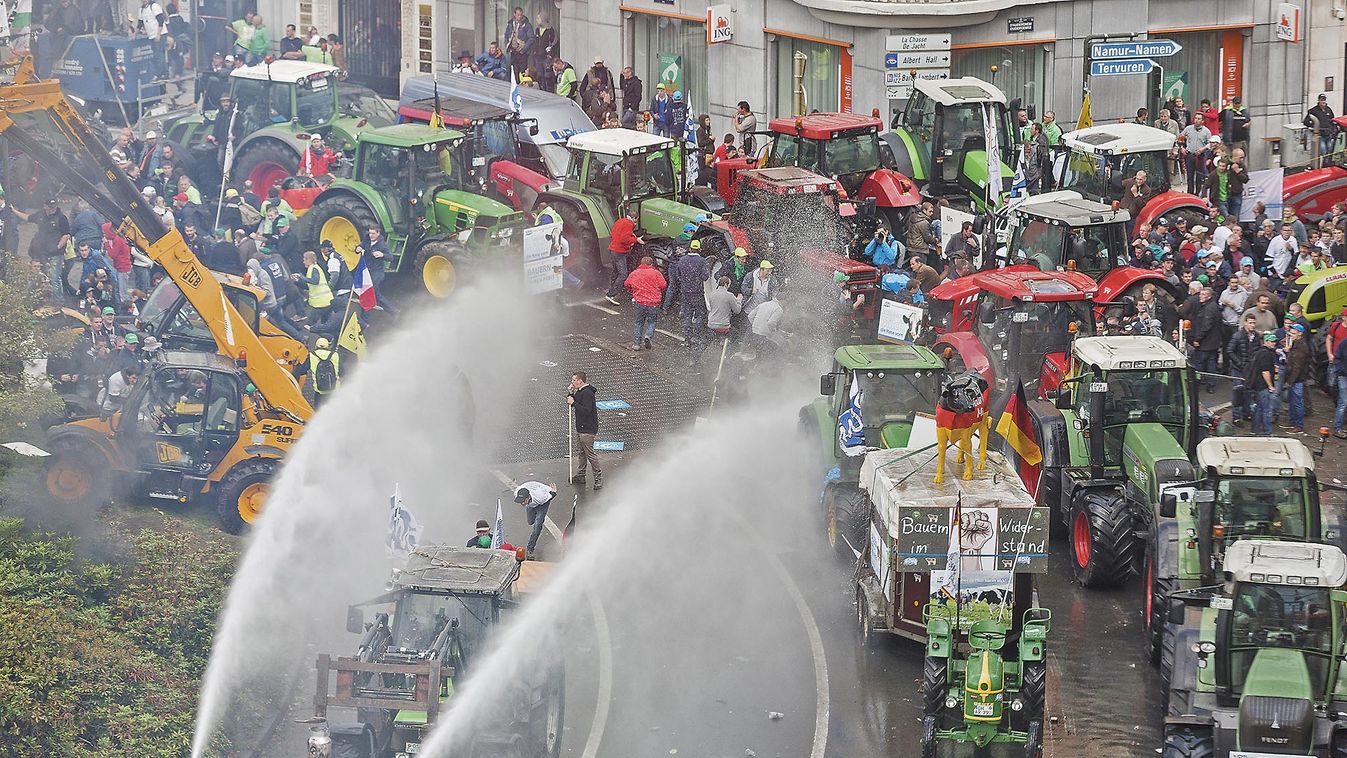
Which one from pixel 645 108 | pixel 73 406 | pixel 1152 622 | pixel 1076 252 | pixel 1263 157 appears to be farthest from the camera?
pixel 645 108

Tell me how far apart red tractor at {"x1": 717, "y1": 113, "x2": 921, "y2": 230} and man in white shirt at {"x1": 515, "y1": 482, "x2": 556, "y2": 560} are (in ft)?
39.1

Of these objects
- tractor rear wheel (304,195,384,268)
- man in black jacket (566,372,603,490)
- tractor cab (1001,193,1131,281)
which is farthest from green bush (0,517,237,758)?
tractor cab (1001,193,1131,281)

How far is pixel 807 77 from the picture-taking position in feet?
132

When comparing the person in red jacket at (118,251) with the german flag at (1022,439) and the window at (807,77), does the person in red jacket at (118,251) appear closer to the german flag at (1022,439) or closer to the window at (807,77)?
the german flag at (1022,439)

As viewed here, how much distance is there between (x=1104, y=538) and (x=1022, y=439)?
159cm

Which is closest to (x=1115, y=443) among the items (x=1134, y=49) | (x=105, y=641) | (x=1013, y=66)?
(x=105, y=641)

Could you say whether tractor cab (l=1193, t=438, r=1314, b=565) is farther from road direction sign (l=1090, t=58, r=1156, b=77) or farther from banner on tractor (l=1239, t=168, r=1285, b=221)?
road direction sign (l=1090, t=58, r=1156, b=77)

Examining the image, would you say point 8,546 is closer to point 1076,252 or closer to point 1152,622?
point 1152,622

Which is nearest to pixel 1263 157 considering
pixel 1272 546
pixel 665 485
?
pixel 665 485

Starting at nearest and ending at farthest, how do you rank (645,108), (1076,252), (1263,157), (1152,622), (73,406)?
(1152,622)
(73,406)
(1076,252)
(1263,157)
(645,108)

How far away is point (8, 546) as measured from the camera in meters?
18.0

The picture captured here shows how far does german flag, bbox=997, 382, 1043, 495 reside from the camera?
843 inches

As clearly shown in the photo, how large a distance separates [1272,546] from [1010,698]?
8.19 feet

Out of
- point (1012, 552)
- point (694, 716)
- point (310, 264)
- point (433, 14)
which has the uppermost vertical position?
point (433, 14)
